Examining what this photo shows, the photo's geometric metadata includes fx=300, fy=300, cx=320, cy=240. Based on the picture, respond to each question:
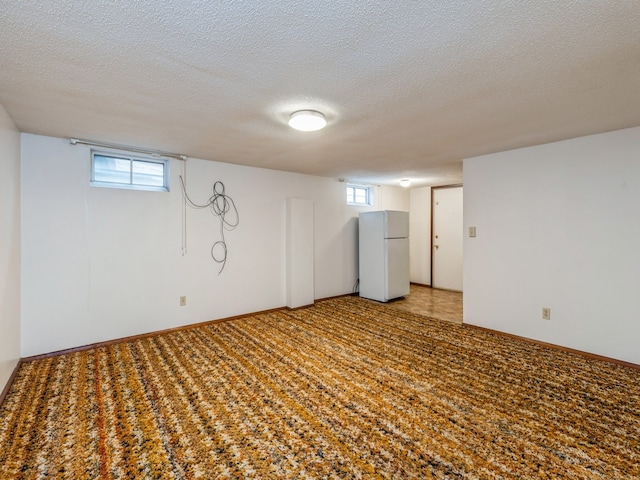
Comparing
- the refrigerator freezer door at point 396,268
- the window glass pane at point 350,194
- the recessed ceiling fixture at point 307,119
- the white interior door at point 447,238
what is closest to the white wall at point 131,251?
the window glass pane at point 350,194

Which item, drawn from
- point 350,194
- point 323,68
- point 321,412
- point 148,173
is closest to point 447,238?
point 350,194

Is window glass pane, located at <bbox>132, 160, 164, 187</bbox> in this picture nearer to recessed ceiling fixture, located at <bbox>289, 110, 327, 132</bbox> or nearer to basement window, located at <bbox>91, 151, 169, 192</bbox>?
basement window, located at <bbox>91, 151, 169, 192</bbox>

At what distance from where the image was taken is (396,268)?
539 centimetres

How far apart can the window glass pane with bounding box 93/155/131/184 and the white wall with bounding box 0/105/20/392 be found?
2.16ft

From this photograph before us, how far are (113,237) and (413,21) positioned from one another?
3614mm

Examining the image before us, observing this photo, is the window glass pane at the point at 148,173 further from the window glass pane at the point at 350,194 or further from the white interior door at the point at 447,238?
the white interior door at the point at 447,238

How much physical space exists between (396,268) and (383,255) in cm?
37

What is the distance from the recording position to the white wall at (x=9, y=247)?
2.32 meters

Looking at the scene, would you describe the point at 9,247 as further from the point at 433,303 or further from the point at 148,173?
the point at 433,303

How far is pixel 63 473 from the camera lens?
5.21ft

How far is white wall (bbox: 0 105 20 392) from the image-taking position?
2322 mm

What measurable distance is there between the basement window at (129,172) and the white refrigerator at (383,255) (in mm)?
3385

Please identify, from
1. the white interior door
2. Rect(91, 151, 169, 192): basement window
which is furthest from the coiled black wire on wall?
the white interior door

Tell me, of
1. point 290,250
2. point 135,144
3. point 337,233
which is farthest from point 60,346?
point 337,233
